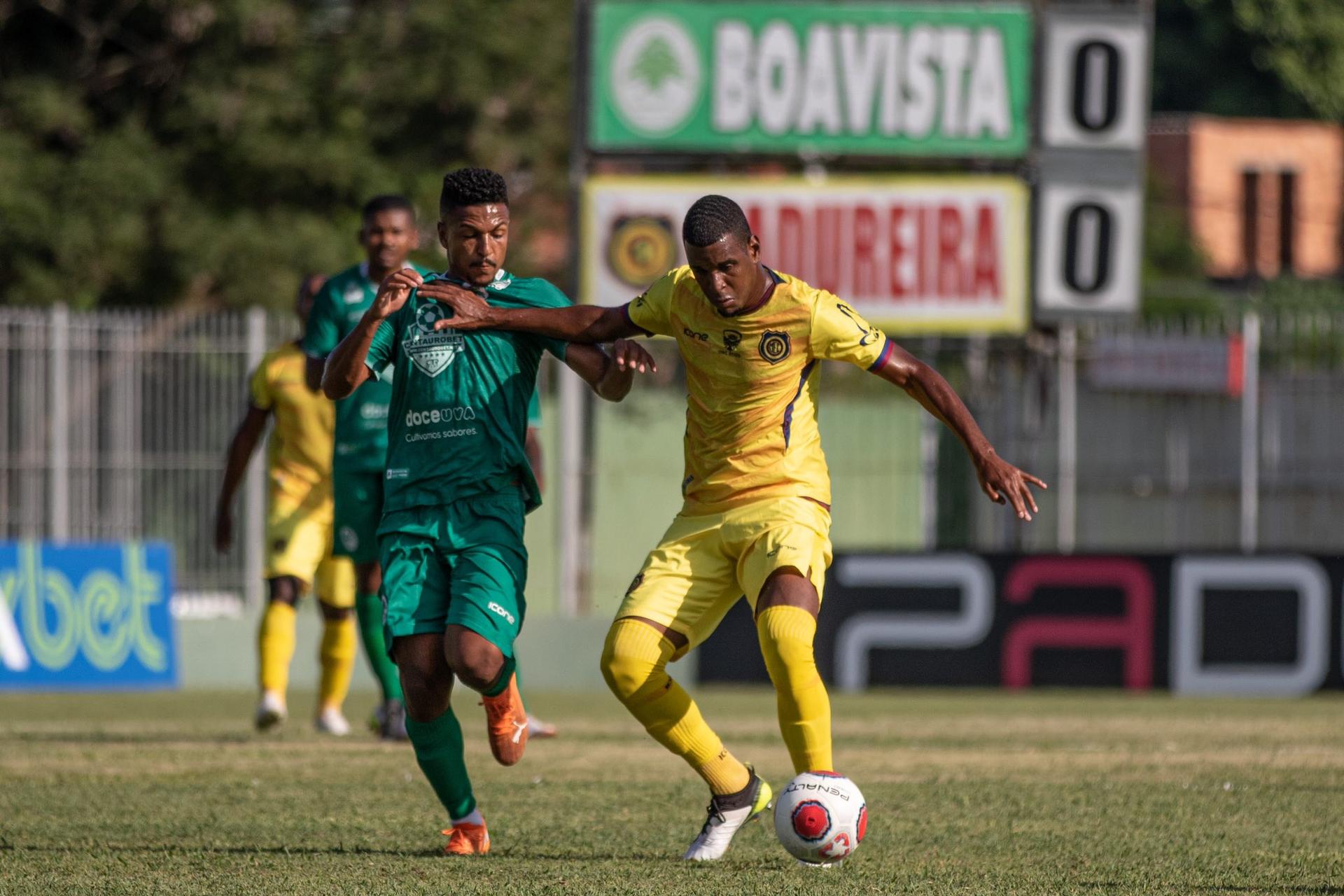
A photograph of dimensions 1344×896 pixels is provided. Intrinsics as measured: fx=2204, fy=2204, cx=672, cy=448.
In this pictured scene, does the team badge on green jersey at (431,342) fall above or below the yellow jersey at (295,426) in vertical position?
above

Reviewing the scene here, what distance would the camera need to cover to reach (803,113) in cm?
1870

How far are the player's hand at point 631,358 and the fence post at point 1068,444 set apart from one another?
11.1 m

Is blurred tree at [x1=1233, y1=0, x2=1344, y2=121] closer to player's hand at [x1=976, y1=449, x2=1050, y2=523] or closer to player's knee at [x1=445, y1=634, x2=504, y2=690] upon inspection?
player's hand at [x1=976, y1=449, x2=1050, y2=523]

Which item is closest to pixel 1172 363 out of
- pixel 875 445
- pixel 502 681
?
pixel 875 445

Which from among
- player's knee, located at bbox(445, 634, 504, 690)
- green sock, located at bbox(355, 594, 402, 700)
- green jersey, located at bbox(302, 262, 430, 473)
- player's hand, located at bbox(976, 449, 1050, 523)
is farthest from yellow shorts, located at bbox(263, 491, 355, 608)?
player's hand, located at bbox(976, 449, 1050, 523)

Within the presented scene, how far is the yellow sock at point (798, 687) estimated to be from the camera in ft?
20.8

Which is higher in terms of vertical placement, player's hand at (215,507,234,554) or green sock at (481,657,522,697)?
player's hand at (215,507,234,554)

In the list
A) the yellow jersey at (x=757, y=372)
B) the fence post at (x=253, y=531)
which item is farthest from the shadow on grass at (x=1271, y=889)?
the fence post at (x=253, y=531)

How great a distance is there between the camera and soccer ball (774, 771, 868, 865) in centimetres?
606

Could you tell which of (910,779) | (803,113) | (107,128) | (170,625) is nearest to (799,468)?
(910,779)

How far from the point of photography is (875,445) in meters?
18.6

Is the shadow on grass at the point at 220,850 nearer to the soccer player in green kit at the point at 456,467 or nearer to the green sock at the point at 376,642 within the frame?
the soccer player in green kit at the point at 456,467

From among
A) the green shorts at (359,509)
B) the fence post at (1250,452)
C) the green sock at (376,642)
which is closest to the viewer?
the green shorts at (359,509)

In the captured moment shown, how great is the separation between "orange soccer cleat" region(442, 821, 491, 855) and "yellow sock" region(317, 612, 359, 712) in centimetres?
410
